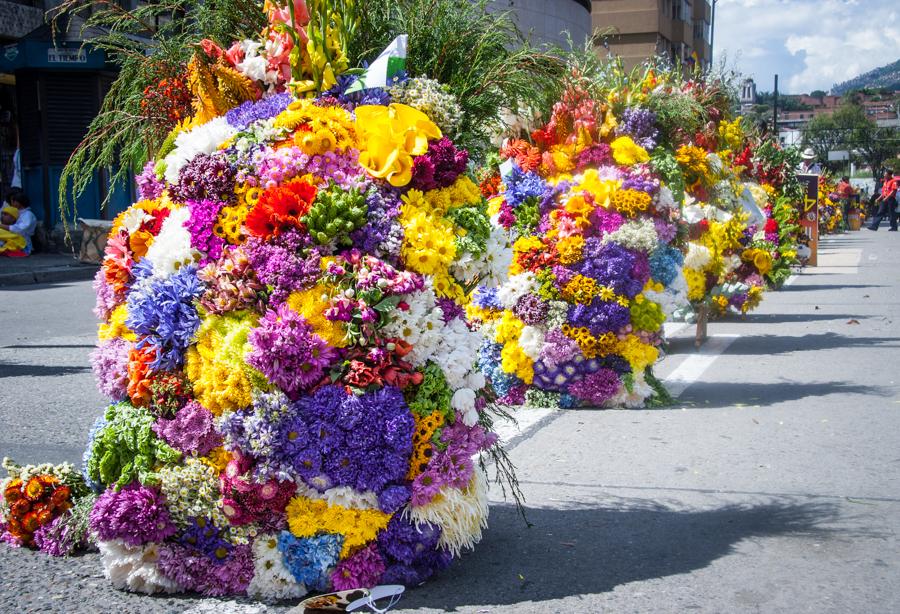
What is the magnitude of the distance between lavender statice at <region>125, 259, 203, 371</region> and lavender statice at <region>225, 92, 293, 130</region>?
67cm

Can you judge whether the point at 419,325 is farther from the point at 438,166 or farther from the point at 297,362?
the point at 438,166

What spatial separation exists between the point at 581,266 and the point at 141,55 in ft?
13.0

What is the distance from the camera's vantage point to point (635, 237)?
7859 mm

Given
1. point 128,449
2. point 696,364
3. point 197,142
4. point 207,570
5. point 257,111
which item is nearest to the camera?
point 207,570

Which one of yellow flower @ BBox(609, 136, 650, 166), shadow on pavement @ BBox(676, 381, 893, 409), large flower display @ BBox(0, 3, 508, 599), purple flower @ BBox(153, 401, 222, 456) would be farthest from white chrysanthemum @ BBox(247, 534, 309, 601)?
yellow flower @ BBox(609, 136, 650, 166)

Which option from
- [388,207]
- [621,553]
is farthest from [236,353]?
[621,553]

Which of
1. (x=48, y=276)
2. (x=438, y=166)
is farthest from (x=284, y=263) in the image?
(x=48, y=276)

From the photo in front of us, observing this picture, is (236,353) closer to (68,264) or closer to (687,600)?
(687,600)

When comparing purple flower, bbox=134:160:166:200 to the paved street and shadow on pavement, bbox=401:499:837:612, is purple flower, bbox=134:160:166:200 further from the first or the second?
shadow on pavement, bbox=401:499:837:612

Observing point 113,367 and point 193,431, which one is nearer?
point 193,431

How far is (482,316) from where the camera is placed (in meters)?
8.27

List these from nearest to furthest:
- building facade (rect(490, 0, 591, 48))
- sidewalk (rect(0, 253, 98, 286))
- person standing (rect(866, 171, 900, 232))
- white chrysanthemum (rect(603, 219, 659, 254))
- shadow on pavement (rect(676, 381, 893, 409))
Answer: white chrysanthemum (rect(603, 219, 659, 254)) → shadow on pavement (rect(676, 381, 893, 409)) → sidewalk (rect(0, 253, 98, 286)) → building facade (rect(490, 0, 591, 48)) → person standing (rect(866, 171, 900, 232))

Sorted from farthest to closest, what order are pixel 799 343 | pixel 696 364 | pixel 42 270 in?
pixel 42 270
pixel 799 343
pixel 696 364

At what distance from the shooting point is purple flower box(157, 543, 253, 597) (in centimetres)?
407
